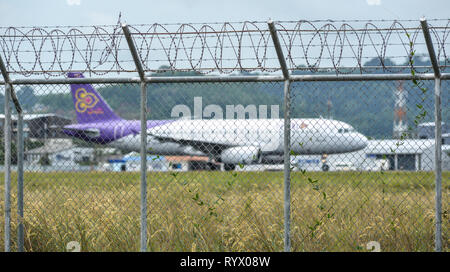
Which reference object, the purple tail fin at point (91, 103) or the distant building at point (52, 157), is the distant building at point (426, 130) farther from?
the purple tail fin at point (91, 103)

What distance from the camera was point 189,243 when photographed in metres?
6.49

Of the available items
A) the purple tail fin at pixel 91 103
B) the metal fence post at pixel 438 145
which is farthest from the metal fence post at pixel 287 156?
the purple tail fin at pixel 91 103

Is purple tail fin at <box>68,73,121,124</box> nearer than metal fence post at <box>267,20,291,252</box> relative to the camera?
No

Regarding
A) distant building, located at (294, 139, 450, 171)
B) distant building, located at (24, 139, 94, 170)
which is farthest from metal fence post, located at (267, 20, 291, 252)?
distant building, located at (24, 139, 94, 170)

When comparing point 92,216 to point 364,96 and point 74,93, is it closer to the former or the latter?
point 364,96

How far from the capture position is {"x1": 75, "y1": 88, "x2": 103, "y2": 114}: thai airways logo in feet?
127

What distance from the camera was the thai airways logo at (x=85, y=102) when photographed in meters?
38.7

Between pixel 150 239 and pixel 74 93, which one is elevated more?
pixel 74 93

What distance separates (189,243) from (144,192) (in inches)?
46.8

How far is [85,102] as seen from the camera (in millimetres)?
40344

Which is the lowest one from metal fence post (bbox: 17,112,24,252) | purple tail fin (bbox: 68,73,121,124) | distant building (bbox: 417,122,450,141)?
metal fence post (bbox: 17,112,24,252)

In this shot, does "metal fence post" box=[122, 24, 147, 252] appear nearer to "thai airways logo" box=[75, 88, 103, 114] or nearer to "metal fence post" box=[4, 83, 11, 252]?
"metal fence post" box=[4, 83, 11, 252]

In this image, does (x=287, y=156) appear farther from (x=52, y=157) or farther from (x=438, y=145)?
(x=52, y=157)
